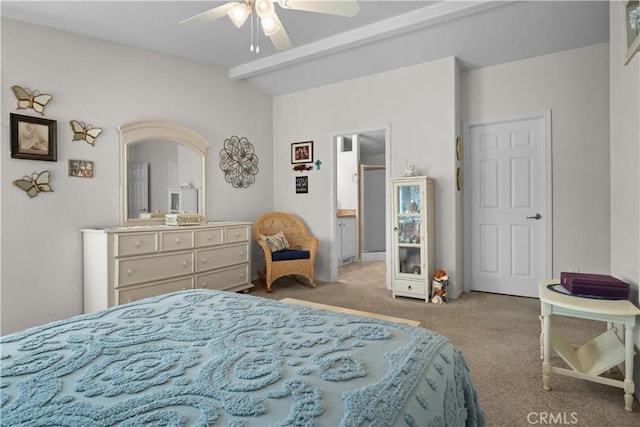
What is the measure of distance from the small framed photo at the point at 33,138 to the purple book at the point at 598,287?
4135 mm

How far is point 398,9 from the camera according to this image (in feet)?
11.0

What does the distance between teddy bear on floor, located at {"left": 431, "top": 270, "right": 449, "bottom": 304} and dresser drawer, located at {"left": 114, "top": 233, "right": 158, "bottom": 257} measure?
2904 millimetres

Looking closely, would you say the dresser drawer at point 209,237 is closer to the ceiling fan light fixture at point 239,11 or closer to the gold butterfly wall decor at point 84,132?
the gold butterfly wall decor at point 84,132

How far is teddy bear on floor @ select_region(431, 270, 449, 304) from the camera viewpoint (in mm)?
3795

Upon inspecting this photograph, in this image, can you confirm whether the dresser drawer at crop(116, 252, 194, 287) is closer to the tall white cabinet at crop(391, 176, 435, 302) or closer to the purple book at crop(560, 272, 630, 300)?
the tall white cabinet at crop(391, 176, 435, 302)

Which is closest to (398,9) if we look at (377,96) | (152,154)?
(377,96)

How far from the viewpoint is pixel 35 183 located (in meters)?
3.05

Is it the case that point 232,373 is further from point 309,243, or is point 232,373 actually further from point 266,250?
point 309,243

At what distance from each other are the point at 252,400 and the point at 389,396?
34 centimetres

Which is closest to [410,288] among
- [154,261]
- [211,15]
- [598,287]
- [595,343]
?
[595,343]

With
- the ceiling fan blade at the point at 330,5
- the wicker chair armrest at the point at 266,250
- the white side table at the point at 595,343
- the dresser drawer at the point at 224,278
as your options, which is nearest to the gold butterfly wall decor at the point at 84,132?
the dresser drawer at the point at 224,278

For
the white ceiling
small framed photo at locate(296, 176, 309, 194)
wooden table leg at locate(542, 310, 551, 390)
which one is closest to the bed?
wooden table leg at locate(542, 310, 551, 390)

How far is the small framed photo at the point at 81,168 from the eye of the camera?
327cm

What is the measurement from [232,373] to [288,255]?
138 inches
